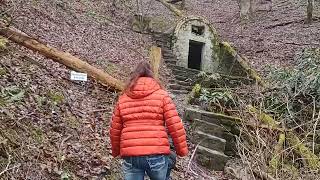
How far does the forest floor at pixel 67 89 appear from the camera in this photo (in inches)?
209

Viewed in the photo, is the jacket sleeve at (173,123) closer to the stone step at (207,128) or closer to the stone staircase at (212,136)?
the stone staircase at (212,136)

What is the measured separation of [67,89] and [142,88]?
399cm

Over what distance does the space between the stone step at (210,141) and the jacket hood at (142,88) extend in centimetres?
391

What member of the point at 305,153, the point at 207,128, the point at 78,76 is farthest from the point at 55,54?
the point at 305,153

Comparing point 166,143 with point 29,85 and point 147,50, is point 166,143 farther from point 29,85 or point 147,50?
point 147,50

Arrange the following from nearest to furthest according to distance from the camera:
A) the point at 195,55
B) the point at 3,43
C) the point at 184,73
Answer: the point at 3,43 → the point at 184,73 → the point at 195,55

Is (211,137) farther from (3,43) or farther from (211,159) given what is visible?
(3,43)

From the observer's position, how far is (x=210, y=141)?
809 cm

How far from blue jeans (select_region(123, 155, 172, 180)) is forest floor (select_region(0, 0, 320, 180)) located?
1147mm

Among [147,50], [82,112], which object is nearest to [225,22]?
[147,50]

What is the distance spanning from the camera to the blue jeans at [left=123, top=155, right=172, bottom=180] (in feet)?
14.0

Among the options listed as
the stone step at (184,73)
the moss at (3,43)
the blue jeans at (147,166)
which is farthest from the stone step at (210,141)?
the stone step at (184,73)

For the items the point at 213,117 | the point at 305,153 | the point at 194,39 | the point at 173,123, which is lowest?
the point at 305,153

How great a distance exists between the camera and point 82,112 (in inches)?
288
